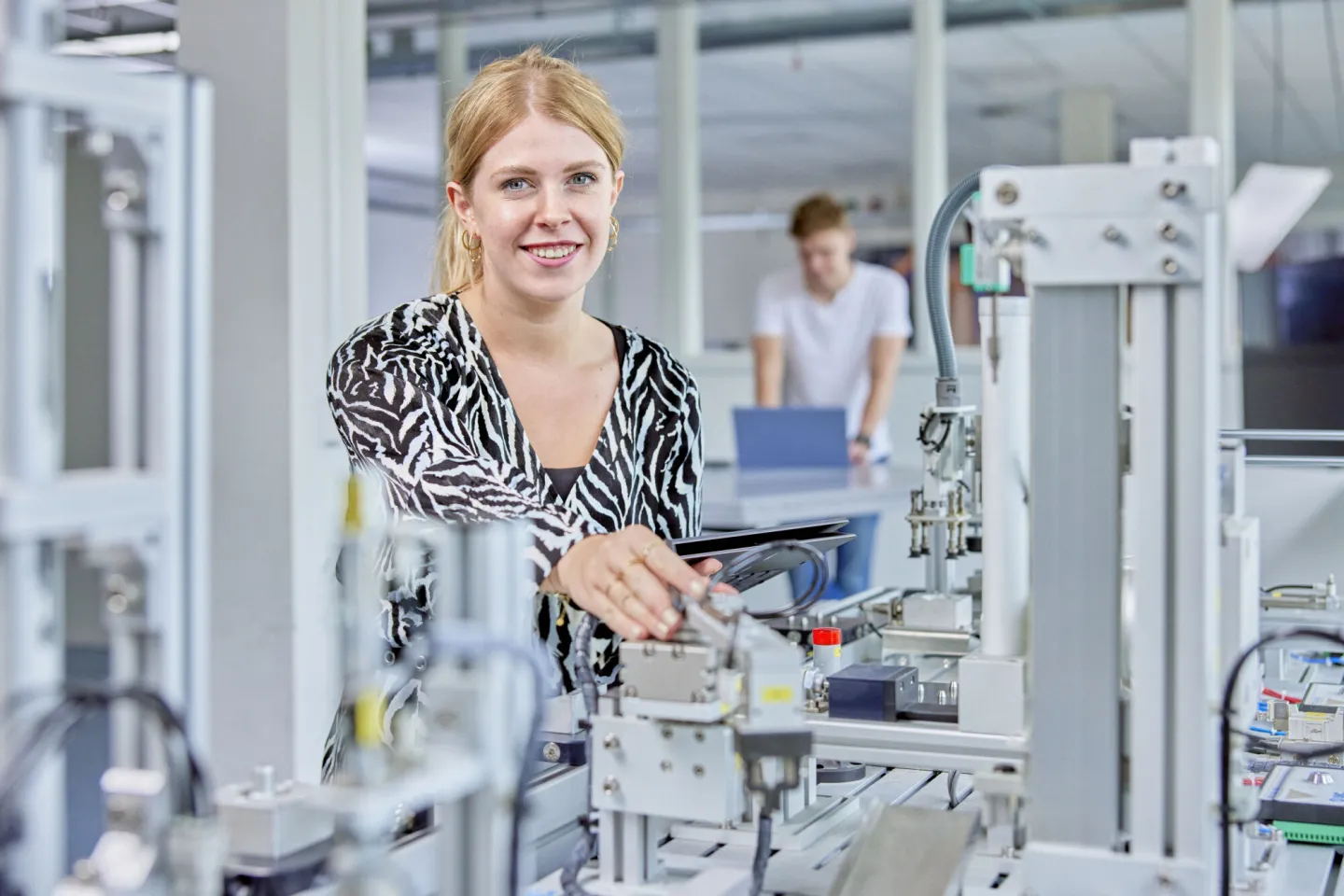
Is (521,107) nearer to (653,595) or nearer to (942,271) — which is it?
(942,271)

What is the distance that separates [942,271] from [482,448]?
54 centimetres

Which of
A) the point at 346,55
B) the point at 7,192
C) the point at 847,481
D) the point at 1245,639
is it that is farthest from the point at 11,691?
the point at 346,55

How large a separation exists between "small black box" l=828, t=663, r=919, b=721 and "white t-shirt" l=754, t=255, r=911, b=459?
11.5ft

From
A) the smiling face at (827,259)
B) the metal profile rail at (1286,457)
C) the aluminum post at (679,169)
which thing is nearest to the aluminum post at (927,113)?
the aluminum post at (679,169)

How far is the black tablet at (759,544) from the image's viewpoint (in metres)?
1.34

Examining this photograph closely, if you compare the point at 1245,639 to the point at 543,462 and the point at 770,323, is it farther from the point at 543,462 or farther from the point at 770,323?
the point at 770,323

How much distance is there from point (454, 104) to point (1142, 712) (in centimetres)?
111

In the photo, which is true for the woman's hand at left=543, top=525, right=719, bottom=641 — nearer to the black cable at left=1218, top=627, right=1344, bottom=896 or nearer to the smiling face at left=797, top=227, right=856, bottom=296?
the black cable at left=1218, top=627, right=1344, bottom=896

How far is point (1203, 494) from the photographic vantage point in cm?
107

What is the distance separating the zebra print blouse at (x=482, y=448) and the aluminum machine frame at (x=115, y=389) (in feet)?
→ 1.56

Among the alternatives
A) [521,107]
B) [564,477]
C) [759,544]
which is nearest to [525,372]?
[564,477]

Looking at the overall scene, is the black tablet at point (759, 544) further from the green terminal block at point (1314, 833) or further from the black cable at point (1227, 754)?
the green terminal block at point (1314, 833)

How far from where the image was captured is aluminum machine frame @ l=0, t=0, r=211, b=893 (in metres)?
0.77

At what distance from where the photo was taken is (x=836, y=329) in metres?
4.96
